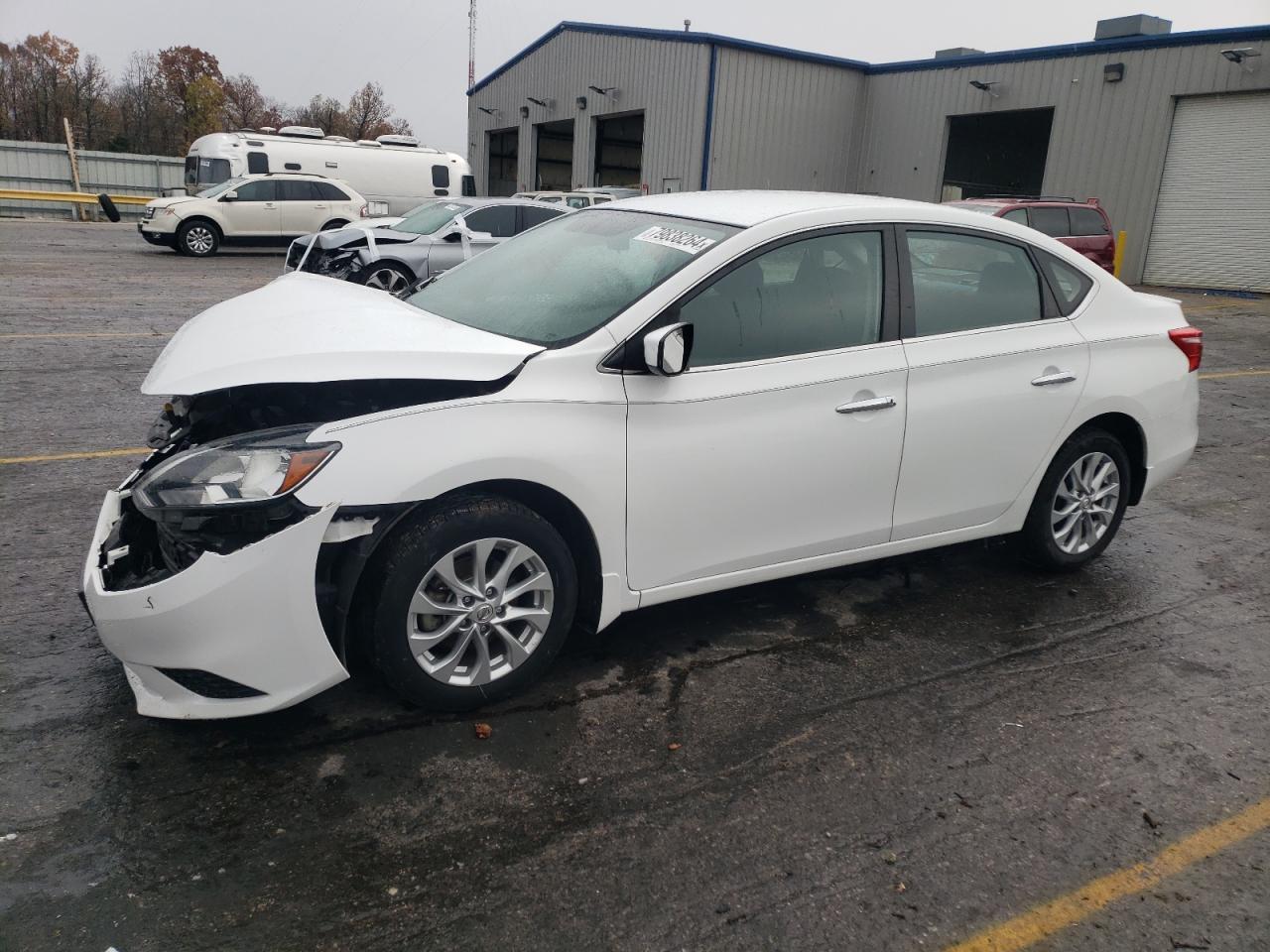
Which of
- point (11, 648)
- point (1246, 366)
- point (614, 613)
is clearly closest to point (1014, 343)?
point (614, 613)

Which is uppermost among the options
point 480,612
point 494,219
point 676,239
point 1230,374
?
point 676,239

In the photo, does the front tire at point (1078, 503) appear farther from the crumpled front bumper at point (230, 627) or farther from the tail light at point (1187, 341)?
the crumpled front bumper at point (230, 627)

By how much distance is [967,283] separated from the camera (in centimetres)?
432

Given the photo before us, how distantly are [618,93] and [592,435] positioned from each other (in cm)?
2944

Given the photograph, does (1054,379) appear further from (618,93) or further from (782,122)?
(618,93)

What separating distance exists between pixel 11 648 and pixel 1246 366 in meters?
12.5

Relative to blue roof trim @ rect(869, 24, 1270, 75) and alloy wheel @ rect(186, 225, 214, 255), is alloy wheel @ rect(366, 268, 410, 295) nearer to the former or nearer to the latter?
alloy wheel @ rect(186, 225, 214, 255)

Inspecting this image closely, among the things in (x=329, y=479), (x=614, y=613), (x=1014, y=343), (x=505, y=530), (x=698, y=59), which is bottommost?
(x=614, y=613)

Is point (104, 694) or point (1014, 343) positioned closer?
point (104, 694)

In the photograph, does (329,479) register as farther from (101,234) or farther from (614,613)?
(101,234)

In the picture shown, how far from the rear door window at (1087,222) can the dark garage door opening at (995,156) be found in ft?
35.4

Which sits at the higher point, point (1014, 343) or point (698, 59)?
point (698, 59)

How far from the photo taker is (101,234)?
24844mm

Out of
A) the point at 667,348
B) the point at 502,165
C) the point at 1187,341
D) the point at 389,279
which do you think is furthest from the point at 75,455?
the point at 502,165
